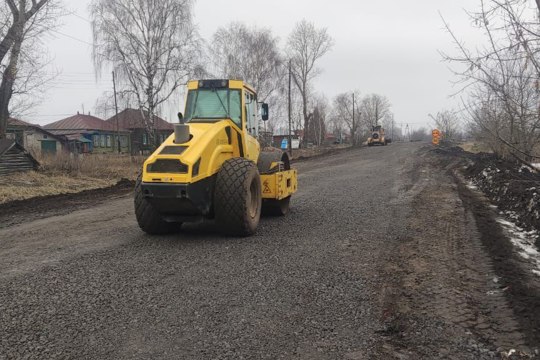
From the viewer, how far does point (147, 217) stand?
767 centimetres

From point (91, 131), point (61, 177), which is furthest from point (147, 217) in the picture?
point (91, 131)

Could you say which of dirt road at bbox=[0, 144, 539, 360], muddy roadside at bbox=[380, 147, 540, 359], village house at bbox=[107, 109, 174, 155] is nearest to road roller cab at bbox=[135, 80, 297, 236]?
dirt road at bbox=[0, 144, 539, 360]

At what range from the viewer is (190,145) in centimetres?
717

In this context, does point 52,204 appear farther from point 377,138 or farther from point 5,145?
point 377,138

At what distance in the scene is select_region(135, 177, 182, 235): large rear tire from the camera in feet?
25.0

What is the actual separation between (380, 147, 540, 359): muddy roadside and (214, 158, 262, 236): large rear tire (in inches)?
93.2

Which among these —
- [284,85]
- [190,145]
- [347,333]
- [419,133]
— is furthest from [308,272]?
[419,133]

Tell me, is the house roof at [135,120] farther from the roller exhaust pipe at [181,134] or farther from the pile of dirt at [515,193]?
the pile of dirt at [515,193]

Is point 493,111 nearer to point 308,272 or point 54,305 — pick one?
point 308,272

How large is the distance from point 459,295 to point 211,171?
4095mm

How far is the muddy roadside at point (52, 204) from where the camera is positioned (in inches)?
417

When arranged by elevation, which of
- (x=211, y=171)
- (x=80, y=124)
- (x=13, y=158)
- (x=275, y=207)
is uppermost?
(x=80, y=124)

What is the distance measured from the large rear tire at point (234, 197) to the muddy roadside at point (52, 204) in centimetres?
509

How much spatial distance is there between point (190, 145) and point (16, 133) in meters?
43.8
